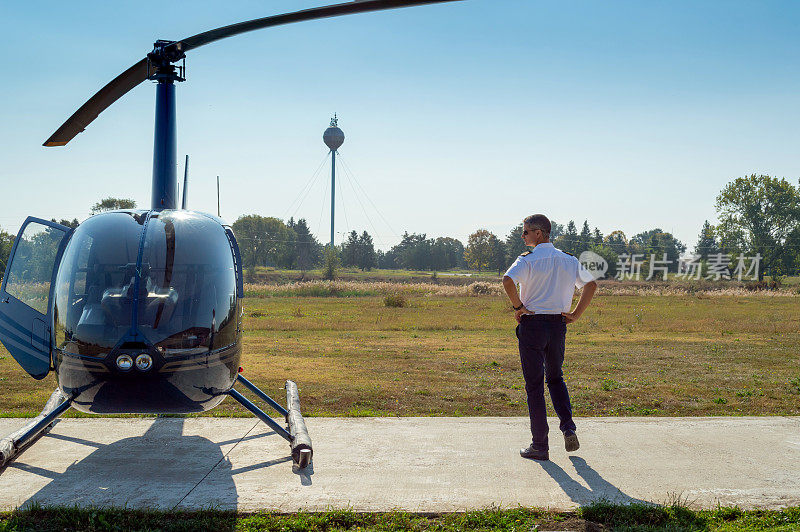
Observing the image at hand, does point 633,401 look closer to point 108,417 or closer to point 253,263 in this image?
point 108,417

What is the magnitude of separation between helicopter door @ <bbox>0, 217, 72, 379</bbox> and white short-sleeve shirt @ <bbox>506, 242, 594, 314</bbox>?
3821 mm

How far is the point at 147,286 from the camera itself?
446 centimetres

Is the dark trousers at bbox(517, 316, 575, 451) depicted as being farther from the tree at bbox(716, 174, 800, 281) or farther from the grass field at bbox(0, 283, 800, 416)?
the tree at bbox(716, 174, 800, 281)

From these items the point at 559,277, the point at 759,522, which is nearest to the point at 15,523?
the point at 559,277

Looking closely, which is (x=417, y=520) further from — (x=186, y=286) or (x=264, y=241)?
→ (x=264, y=241)

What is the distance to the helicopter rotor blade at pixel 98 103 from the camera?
6.24m

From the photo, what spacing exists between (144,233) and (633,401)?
676 centimetres

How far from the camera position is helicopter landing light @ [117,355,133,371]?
423 centimetres

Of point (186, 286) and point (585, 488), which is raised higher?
point (186, 286)

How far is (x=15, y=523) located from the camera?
13.0 ft

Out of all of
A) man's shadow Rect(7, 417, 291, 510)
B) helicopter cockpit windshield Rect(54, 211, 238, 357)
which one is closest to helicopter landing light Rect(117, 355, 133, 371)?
helicopter cockpit windshield Rect(54, 211, 238, 357)

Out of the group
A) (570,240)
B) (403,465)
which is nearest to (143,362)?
(403,465)

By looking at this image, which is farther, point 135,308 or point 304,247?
point 304,247

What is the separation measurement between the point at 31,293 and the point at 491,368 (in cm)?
829
